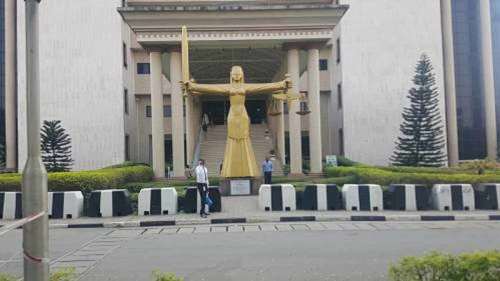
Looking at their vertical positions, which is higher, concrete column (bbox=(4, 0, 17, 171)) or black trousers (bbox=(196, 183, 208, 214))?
concrete column (bbox=(4, 0, 17, 171))

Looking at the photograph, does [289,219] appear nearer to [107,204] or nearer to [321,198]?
[321,198]

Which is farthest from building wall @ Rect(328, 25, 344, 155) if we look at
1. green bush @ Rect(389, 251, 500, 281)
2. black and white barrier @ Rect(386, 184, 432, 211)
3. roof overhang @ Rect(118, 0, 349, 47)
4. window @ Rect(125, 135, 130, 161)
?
green bush @ Rect(389, 251, 500, 281)

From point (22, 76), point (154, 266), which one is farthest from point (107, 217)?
point (22, 76)

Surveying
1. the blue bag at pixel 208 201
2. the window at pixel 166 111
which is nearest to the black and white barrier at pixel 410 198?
the blue bag at pixel 208 201

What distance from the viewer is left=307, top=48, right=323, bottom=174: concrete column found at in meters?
23.2

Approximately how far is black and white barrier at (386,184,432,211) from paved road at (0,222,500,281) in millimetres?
1923

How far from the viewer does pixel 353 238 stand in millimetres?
9344

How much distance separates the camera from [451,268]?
14.2 ft

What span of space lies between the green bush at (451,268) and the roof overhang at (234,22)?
18664 millimetres

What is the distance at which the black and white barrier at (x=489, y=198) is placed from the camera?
13.6 metres

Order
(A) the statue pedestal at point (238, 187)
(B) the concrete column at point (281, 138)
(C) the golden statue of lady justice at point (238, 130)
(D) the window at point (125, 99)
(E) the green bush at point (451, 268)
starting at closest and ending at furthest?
(E) the green bush at point (451, 268), (C) the golden statue of lady justice at point (238, 130), (A) the statue pedestal at point (238, 187), (B) the concrete column at point (281, 138), (D) the window at point (125, 99)

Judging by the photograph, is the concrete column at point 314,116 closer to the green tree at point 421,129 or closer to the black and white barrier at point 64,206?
the green tree at point 421,129

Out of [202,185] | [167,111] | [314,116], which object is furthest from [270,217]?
[167,111]

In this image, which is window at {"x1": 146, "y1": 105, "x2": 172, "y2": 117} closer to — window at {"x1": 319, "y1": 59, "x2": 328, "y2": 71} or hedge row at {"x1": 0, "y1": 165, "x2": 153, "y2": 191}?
window at {"x1": 319, "y1": 59, "x2": 328, "y2": 71}
